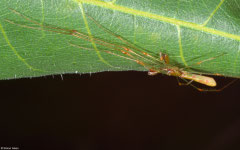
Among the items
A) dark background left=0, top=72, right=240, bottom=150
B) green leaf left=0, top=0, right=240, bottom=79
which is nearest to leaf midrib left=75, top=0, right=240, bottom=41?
green leaf left=0, top=0, right=240, bottom=79

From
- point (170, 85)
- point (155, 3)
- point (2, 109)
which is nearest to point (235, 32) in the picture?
point (155, 3)

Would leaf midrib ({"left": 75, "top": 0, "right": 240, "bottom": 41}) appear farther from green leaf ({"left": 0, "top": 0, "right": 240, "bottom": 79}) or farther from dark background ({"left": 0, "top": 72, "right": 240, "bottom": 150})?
dark background ({"left": 0, "top": 72, "right": 240, "bottom": 150})

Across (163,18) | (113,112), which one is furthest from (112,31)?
(113,112)

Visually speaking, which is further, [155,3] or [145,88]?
[145,88]

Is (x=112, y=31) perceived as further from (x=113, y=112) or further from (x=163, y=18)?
(x=113, y=112)

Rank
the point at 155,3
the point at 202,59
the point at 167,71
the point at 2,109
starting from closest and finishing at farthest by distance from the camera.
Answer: the point at 155,3, the point at 202,59, the point at 167,71, the point at 2,109

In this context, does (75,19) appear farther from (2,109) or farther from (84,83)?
(2,109)

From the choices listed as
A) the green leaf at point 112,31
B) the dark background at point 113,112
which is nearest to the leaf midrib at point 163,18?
the green leaf at point 112,31
